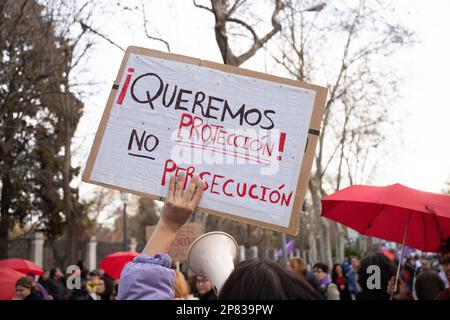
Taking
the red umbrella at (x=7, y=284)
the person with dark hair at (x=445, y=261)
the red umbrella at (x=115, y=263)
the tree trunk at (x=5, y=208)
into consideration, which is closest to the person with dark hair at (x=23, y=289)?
the red umbrella at (x=7, y=284)

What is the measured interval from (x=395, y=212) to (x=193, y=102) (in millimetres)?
2664

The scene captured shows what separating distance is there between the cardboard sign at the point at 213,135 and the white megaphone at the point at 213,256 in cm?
13

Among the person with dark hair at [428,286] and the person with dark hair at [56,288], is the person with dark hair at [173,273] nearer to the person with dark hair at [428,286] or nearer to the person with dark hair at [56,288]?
the person with dark hair at [428,286]

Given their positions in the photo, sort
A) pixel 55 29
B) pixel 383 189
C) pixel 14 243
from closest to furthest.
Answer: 1. pixel 383 189
2. pixel 55 29
3. pixel 14 243

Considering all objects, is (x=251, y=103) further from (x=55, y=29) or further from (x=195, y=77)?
(x=55, y=29)

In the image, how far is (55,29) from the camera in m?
12.6

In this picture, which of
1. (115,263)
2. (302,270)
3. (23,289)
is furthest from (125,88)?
(115,263)

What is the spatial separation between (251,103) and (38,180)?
23.5 m

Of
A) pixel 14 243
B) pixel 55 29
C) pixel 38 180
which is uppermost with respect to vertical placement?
pixel 55 29

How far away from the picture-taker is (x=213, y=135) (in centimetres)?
285

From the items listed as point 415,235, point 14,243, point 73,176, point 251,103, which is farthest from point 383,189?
point 73,176

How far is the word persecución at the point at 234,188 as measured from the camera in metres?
2.70
